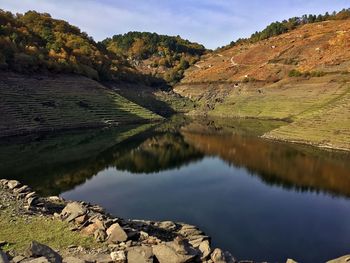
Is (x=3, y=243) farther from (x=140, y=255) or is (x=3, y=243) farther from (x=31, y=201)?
(x=31, y=201)

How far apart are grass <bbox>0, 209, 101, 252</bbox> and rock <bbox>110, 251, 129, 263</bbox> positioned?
2161 millimetres

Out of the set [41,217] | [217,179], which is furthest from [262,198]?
[41,217]

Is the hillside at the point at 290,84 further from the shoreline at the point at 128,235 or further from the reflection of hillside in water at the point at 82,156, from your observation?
the shoreline at the point at 128,235

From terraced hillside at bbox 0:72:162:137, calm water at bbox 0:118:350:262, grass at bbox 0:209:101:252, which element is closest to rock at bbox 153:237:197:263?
grass at bbox 0:209:101:252

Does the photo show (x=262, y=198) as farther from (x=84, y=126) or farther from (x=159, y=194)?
(x=84, y=126)

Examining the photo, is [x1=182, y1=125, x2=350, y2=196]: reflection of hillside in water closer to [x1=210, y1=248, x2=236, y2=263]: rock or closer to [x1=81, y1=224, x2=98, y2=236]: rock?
[x1=210, y1=248, x2=236, y2=263]: rock

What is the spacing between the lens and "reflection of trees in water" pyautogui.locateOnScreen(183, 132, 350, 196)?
39.8 metres

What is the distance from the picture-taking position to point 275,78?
396 ft

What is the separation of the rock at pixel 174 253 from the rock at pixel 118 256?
1202mm

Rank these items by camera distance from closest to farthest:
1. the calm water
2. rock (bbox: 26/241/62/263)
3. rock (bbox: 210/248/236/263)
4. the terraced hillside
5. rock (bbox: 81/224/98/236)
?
1. rock (bbox: 26/241/62/263)
2. rock (bbox: 210/248/236/263)
3. rock (bbox: 81/224/98/236)
4. the calm water
5. the terraced hillside

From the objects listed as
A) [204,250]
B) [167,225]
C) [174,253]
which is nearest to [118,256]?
[174,253]

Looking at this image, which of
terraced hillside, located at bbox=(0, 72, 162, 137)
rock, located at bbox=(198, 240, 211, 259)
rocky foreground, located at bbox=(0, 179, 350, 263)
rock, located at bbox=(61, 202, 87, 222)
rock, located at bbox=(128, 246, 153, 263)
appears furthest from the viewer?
terraced hillside, located at bbox=(0, 72, 162, 137)

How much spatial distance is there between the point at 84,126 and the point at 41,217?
196ft

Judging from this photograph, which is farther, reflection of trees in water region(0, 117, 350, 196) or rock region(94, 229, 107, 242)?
reflection of trees in water region(0, 117, 350, 196)
